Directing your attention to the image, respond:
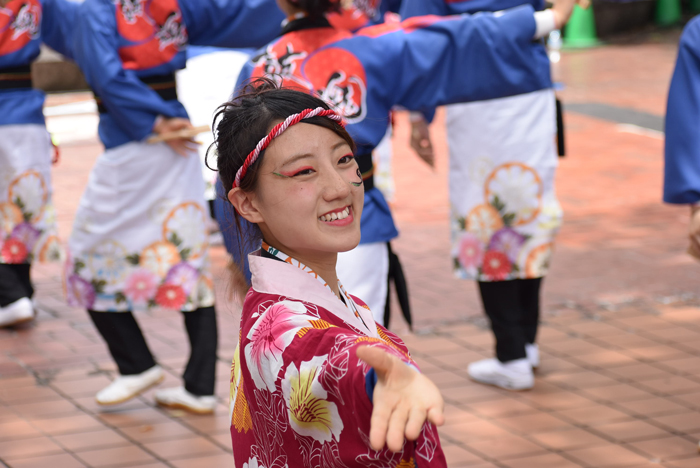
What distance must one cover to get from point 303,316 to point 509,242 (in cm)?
232

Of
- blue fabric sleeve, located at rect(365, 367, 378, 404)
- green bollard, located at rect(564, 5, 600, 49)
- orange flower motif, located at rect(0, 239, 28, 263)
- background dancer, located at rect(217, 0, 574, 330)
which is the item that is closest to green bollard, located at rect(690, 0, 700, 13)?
green bollard, located at rect(564, 5, 600, 49)

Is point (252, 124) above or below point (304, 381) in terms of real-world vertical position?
above

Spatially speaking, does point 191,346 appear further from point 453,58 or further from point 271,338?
point 271,338

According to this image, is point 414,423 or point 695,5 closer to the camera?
point 414,423

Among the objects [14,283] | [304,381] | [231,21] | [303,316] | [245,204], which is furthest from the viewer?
[14,283]

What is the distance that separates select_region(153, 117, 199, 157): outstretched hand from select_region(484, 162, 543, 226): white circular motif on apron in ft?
3.75

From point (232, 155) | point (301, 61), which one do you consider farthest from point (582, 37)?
point (232, 155)

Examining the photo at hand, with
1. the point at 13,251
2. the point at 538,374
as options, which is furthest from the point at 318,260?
the point at 13,251

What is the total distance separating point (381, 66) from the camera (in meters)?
2.65

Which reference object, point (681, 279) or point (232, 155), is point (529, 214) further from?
point (232, 155)

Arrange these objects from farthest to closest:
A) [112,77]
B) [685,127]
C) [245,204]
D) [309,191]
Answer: [112,77] < [685,127] < [245,204] < [309,191]

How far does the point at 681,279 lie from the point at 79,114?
7.60 m

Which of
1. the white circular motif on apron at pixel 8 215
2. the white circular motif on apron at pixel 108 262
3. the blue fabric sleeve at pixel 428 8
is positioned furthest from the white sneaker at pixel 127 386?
the blue fabric sleeve at pixel 428 8

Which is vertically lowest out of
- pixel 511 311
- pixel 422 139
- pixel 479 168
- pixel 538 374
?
pixel 538 374
